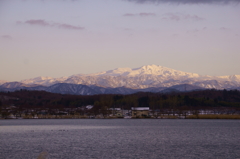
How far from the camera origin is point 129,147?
4603cm

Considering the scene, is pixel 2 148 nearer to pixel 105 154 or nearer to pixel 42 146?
pixel 42 146

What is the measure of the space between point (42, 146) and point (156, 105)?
142988 millimetres

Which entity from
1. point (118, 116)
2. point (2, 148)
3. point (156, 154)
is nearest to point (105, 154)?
point (156, 154)

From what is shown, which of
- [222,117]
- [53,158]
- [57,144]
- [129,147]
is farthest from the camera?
[222,117]

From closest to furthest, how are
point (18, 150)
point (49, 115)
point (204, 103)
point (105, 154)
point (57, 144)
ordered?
point (105, 154) < point (18, 150) < point (57, 144) < point (49, 115) < point (204, 103)

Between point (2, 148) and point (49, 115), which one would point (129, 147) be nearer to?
point (2, 148)

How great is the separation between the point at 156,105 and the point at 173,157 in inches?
5898

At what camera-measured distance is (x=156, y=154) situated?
131ft

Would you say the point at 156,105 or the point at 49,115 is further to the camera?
the point at 156,105

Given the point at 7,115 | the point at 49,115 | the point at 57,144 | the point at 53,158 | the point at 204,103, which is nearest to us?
the point at 53,158

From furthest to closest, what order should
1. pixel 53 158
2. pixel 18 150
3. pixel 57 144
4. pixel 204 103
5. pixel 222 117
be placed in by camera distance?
1. pixel 204 103
2. pixel 222 117
3. pixel 57 144
4. pixel 18 150
5. pixel 53 158

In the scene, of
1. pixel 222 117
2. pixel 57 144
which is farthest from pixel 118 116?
pixel 57 144

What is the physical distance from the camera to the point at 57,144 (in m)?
49.3

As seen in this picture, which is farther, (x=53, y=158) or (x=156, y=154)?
(x=156, y=154)
